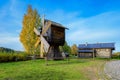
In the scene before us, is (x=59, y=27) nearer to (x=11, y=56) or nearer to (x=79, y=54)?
(x=11, y=56)

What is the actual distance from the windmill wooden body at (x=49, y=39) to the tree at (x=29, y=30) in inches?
203

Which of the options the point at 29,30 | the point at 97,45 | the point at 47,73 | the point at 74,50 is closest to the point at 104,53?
the point at 97,45

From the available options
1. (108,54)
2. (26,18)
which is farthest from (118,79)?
(108,54)

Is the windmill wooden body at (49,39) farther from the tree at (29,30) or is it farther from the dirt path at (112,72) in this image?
the dirt path at (112,72)

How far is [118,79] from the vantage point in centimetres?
986

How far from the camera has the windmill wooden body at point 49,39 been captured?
86.3ft

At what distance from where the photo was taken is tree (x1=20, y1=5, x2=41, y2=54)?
31.9m

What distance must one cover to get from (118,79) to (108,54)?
41.0 metres

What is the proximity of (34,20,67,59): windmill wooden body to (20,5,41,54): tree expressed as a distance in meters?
5.17

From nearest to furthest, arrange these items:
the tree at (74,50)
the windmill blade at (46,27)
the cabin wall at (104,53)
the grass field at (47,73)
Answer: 1. the grass field at (47,73)
2. the windmill blade at (46,27)
3. the cabin wall at (104,53)
4. the tree at (74,50)

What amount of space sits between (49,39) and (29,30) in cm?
764

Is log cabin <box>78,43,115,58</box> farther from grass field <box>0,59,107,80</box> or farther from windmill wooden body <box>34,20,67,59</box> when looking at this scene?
grass field <box>0,59,107,80</box>

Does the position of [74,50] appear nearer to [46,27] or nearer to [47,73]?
[46,27]

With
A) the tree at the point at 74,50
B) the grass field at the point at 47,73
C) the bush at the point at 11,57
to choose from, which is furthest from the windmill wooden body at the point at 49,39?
the tree at the point at 74,50
